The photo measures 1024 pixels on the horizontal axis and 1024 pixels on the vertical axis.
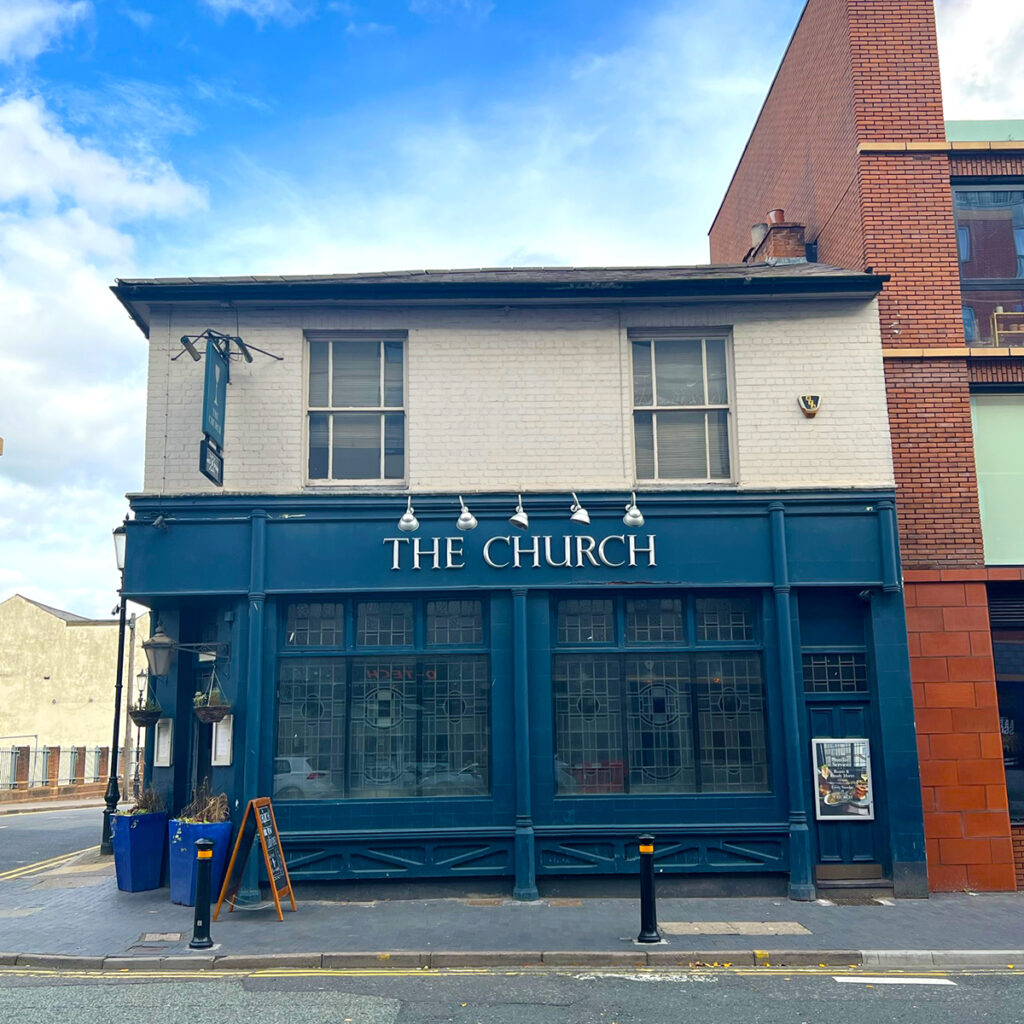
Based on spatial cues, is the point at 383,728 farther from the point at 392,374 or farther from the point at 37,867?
the point at 37,867

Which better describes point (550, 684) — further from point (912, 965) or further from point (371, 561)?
point (912, 965)

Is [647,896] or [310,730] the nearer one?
[647,896]

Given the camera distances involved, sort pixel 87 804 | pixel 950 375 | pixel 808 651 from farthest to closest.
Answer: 1. pixel 87 804
2. pixel 950 375
3. pixel 808 651

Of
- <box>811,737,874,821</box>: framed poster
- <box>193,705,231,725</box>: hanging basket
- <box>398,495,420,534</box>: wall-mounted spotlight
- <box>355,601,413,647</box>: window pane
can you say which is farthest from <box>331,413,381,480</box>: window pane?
<box>811,737,874,821</box>: framed poster

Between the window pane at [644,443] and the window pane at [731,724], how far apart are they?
2530 mm

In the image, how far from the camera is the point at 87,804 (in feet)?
106

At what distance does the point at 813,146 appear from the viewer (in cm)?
1764

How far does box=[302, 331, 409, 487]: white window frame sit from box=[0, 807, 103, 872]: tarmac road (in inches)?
319

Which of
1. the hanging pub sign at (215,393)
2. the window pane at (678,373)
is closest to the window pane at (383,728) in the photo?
the hanging pub sign at (215,393)

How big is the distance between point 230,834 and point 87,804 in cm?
2315

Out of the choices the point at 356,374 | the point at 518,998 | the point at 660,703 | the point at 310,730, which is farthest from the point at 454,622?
the point at 518,998

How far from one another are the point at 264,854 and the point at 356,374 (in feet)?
20.2

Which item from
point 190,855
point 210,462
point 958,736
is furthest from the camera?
point 958,736

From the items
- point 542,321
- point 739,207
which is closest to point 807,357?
point 542,321
